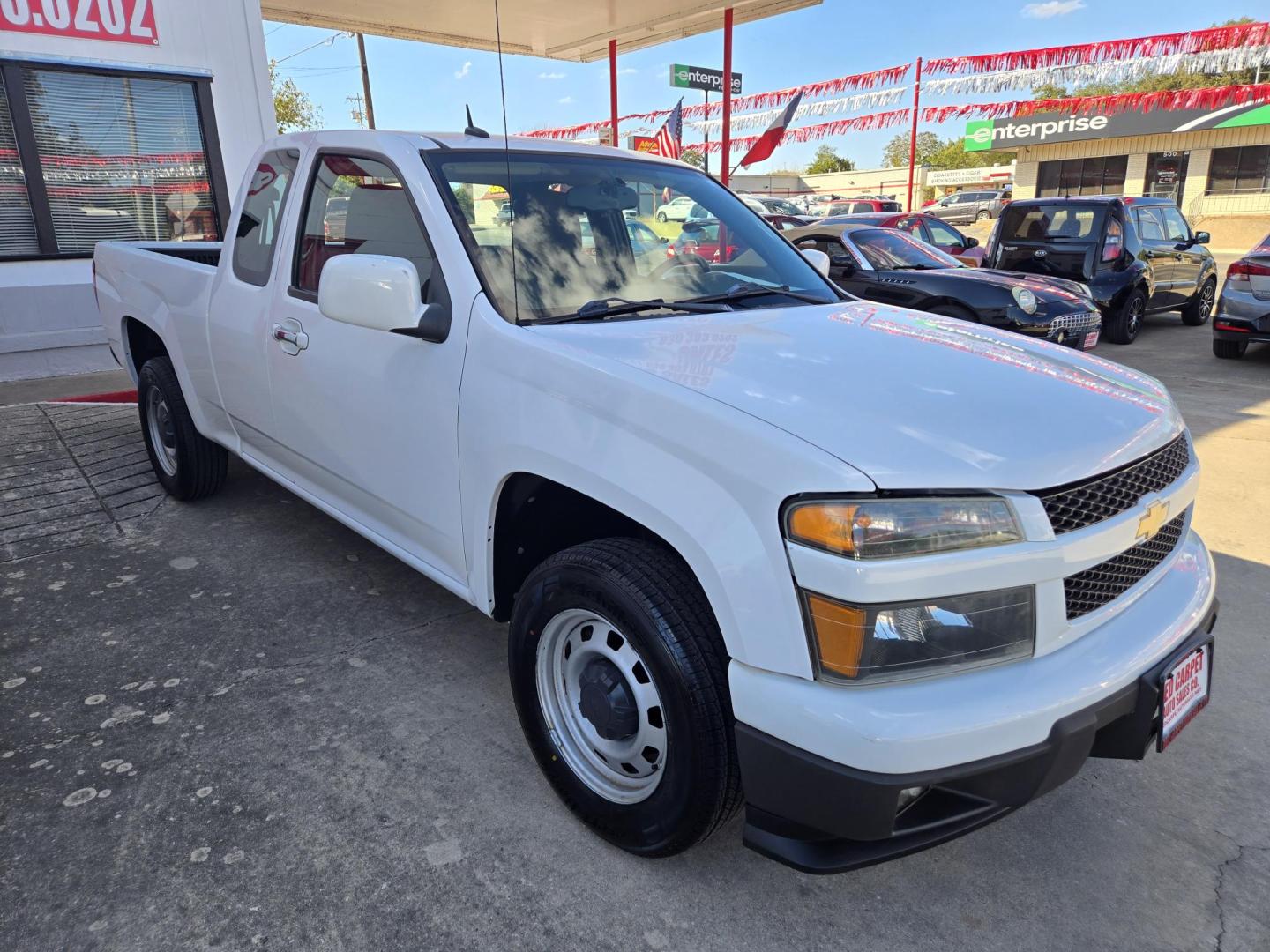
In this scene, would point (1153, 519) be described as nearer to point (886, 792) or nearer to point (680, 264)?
point (886, 792)

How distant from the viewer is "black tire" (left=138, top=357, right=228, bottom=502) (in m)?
4.46

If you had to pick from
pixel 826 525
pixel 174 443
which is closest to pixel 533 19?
pixel 174 443

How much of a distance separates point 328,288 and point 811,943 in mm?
2138

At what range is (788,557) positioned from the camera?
1681mm

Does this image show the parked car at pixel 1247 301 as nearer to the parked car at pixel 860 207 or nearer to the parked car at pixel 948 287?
the parked car at pixel 948 287

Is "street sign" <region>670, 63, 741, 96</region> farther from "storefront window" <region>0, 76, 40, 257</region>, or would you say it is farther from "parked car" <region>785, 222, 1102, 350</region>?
"storefront window" <region>0, 76, 40, 257</region>

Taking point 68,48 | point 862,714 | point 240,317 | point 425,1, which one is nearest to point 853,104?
point 425,1

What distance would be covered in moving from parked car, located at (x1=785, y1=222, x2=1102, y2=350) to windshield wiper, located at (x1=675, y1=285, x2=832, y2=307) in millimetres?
4369

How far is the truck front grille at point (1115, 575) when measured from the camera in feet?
6.06

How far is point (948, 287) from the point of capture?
7945 mm

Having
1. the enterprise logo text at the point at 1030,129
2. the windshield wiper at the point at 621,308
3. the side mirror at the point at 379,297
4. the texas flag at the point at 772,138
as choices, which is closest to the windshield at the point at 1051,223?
Answer: the texas flag at the point at 772,138

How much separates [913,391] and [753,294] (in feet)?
3.36

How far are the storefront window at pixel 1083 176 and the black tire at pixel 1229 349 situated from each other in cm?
2955

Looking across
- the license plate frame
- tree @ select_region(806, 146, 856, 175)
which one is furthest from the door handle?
tree @ select_region(806, 146, 856, 175)
